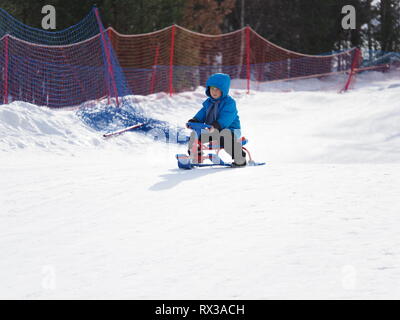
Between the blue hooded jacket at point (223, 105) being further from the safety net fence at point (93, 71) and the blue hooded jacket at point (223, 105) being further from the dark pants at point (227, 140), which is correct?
the safety net fence at point (93, 71)

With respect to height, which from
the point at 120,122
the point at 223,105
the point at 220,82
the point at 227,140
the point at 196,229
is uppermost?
the point at 220,82

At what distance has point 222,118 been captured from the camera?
6.39 meters

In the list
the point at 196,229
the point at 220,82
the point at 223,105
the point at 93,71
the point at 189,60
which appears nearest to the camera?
the point at 196,229

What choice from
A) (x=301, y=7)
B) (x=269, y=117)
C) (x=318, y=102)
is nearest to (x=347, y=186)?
(x=269, y=117)

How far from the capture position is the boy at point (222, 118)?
636cm

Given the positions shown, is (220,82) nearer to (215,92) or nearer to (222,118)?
(215,92)

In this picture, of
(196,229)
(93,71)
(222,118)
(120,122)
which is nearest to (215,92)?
(222,118)

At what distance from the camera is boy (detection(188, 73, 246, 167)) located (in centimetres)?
636

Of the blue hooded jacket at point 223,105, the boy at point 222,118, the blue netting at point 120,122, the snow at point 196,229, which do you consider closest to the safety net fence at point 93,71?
the blue netting at point 120,122

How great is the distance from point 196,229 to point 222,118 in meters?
2.71

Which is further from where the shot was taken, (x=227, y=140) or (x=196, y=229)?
(x=227, y=140)

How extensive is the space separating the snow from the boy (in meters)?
0.33

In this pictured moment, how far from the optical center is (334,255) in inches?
128

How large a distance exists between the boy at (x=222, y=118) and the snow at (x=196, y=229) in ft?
1.07
